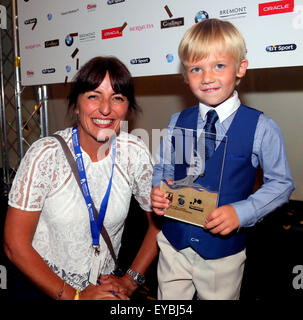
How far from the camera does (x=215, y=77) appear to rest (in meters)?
1.10

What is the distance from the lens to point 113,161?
4.60 feet

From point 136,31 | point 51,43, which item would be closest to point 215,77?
point 136,31

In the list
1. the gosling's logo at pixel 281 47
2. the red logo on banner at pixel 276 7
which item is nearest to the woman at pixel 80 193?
the gosling's logo at pixel 281 47

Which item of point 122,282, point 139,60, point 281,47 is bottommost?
point 122,282

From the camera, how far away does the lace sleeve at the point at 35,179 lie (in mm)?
1210

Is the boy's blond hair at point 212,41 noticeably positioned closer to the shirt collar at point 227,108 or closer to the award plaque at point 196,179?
the shirt collar at point 227,108

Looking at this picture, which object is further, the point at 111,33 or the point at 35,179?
the point at 111,33

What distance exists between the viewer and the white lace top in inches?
48.5

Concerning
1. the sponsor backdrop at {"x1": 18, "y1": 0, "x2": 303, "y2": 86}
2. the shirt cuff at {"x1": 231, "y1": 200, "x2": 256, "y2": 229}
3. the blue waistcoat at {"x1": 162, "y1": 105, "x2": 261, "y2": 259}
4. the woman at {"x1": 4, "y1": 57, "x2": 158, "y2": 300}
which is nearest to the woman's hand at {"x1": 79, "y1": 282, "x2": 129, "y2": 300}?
the woman at {"x1": 4, "y1": 57, "x2": 158, "y2": 300}

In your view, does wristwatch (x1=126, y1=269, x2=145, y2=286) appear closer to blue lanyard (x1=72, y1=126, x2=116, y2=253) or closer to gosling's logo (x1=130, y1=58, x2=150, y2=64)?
blue lanyard (x1=72, y1=126, x2=116, y2=253)

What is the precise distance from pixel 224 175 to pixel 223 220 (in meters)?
0.16

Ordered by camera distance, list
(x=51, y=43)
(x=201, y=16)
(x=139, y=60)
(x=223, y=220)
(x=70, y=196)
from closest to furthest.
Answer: (x=223, y=220), (x=70, y=196), (x=201, y=16), (x=139, y=60), (x=51, y=43)

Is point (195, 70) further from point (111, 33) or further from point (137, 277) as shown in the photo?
point (111, 33)

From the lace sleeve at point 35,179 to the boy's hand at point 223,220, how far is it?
0.65 meters
